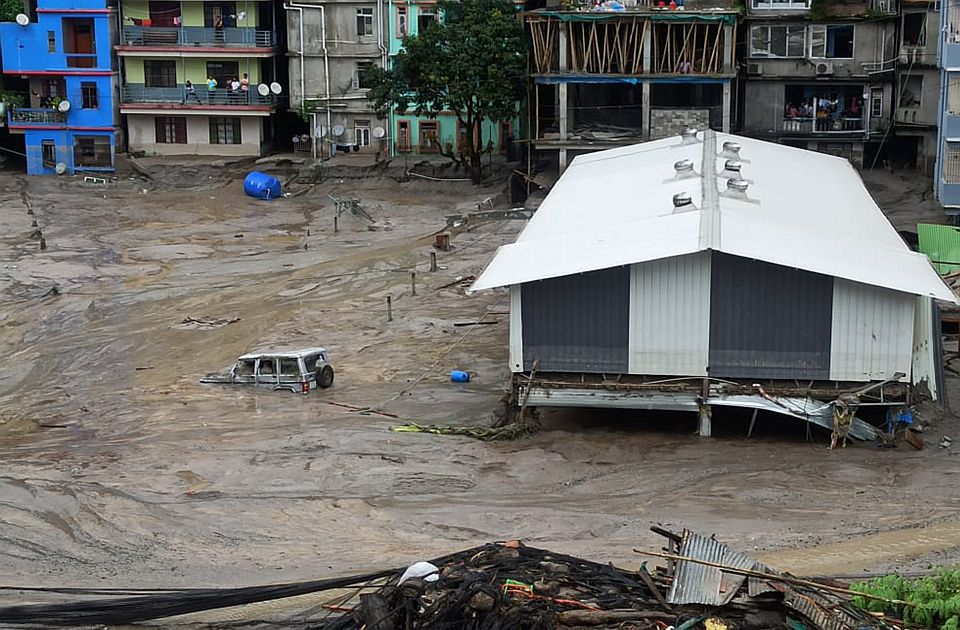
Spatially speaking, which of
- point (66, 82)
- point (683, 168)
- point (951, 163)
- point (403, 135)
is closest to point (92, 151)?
point (66, 82)

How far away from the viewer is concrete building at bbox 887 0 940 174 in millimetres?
51650

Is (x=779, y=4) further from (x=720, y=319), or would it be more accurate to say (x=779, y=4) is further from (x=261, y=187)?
(x=720, y=319)

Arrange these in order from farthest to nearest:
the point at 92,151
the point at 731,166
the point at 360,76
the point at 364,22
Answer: the point at 92,151
the point at 360,76
the point at 364,22
the point at 731,166

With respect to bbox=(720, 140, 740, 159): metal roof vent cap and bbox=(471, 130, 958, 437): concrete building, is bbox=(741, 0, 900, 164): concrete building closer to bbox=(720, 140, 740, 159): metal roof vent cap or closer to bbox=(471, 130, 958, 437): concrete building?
bbox=(720, 140, 740, 159): metal roof vent cap

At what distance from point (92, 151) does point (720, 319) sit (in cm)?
4011

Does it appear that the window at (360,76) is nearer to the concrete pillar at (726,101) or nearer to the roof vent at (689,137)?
the concrete pillar at (726,101)

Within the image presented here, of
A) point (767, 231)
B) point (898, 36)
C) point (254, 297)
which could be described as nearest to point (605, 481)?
point (767, 231)

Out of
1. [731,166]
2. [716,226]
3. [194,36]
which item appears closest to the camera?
[716,226]

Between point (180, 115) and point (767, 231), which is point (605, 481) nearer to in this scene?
point (767, 231)

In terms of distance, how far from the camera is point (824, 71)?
54.2 m

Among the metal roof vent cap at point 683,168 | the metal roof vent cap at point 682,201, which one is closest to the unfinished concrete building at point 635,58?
the metal roof vent cap at point 683,168

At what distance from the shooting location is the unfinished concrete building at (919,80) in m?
51.7

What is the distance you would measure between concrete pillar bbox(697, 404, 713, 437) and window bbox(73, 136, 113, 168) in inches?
1559

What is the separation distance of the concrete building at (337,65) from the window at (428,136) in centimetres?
153
